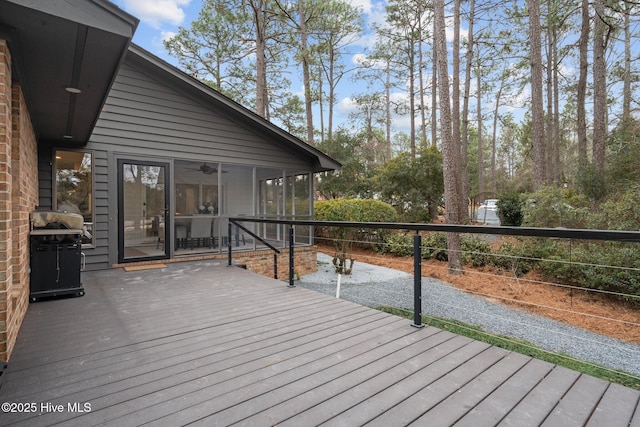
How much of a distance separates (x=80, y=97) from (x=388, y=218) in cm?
921

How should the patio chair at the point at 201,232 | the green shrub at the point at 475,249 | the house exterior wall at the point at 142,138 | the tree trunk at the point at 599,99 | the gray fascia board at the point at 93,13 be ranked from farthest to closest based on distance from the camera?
the tree trunk at the point at 599,99
the green shrub at the point at 475,249
the patio chair at the point at 201,232
the house exterior wall at the point at 142,138
the gray fascia board at the point at 93,13

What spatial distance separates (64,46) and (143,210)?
4051 mm

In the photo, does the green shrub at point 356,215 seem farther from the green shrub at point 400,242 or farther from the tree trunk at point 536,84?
the tree trunk at point 536,84

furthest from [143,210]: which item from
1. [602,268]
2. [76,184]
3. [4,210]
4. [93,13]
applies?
[602,268]

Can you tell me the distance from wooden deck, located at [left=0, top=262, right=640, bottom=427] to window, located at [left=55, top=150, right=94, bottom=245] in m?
2.53

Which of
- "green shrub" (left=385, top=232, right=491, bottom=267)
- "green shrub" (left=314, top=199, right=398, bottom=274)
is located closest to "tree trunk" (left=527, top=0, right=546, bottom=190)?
"green shrub" (left=385, top=232, right=491, bottom=267)

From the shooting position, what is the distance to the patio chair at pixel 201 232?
647cm

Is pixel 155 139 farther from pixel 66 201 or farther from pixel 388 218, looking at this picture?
pixel 388 218

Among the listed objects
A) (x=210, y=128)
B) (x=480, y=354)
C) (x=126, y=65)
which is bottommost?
(x=480, y=354)

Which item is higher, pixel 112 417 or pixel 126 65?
pixel 126 65

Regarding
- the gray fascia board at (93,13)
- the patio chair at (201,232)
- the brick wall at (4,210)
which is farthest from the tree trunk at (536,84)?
the brick wall at (4,210)

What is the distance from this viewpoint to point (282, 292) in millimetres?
3943

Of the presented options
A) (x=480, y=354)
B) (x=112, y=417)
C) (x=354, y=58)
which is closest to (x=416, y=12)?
(x=354, y=58)

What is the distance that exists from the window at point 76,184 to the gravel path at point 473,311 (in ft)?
13.4
